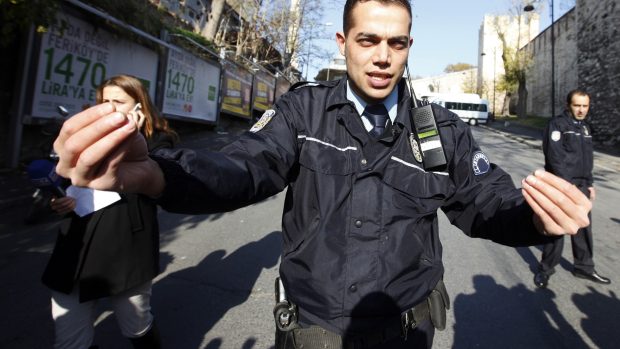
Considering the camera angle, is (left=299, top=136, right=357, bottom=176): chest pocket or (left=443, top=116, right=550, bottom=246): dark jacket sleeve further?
(left=299, top=136, right=357, bottom=176): chest pocket

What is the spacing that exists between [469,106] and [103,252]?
135 ft

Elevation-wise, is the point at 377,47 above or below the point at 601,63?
below

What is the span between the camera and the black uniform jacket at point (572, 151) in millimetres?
4219

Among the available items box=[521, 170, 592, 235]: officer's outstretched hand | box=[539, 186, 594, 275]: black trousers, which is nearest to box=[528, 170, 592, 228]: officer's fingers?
box=[521, 170, 592, 235]: officer's outstretched hand

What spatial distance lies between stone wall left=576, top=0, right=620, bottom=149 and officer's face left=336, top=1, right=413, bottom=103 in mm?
20972

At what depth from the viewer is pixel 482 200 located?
1565 mm

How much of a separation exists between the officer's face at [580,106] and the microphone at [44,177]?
15.8ft

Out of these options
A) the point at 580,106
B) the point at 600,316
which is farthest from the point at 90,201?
the point at 580,106

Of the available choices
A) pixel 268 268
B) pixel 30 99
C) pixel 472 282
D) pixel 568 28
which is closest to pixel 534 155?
pixel 472 282

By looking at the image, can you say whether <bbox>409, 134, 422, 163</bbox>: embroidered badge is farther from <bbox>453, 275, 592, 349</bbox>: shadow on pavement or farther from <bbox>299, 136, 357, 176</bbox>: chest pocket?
<bbox>453, 275, 592, 349</bbox>: shadow on pavement

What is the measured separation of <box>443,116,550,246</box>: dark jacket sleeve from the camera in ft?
4.55

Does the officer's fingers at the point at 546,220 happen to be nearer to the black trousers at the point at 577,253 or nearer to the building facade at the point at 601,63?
the black trousers at the point at 577,253

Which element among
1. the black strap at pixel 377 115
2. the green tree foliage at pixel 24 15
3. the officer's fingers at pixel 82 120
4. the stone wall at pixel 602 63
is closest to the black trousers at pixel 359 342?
the black strap at pixel 377 115

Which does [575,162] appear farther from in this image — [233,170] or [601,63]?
[601,63]
